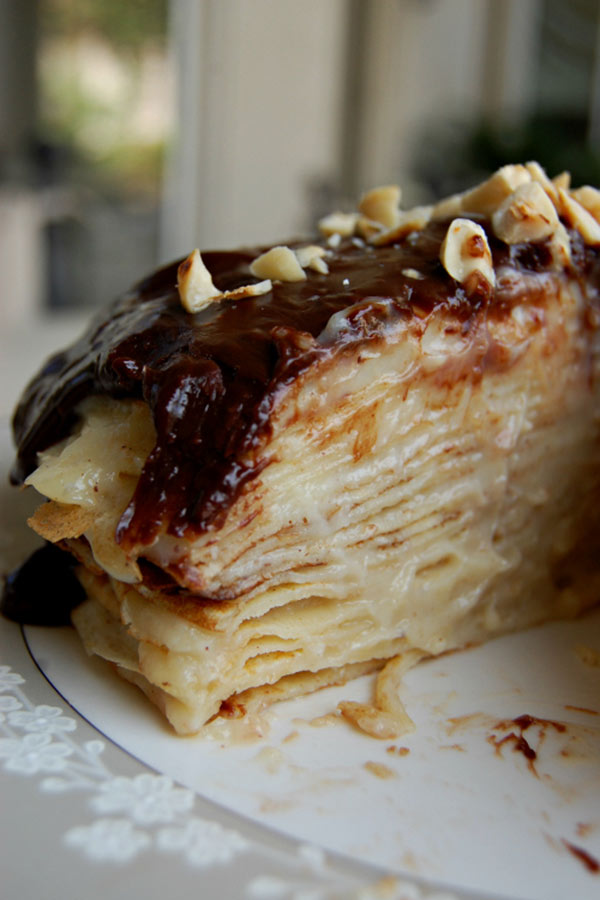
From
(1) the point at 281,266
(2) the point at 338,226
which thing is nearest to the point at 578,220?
(2) the point at 338,226

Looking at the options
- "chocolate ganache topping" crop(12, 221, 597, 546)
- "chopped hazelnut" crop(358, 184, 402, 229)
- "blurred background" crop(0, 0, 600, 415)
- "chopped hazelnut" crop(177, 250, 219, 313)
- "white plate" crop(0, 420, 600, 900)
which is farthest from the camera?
"blurred background" crop(0, 0, 600, 415)

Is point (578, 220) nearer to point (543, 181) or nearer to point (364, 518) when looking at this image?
point (543, 181)

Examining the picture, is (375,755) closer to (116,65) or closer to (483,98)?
(116,65)

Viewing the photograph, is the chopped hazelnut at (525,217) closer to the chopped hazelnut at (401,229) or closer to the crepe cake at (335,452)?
the crepe cake at (335,452)

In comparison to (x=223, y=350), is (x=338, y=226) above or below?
above

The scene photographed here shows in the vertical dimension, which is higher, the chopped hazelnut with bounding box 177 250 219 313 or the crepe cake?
the chopped hazelnut with bounding box 177 250 219 313

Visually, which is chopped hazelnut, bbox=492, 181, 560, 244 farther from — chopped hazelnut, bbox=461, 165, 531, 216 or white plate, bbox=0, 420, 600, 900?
white plate, bbox=0, 420, 600, 900

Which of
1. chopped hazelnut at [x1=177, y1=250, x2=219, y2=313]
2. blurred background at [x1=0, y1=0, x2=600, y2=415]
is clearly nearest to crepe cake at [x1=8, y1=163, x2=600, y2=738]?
chopped hazelnut at [x1=177, y1=250, x2=219, y2=313]
